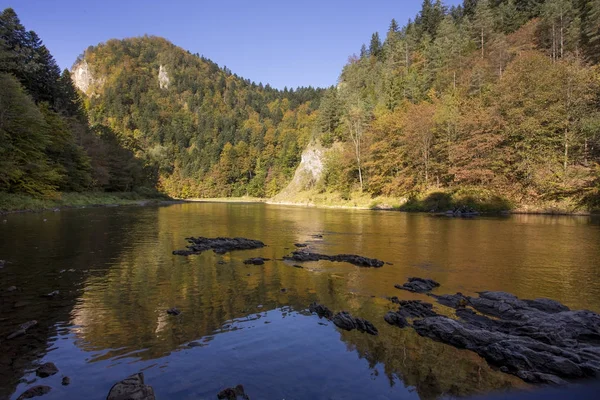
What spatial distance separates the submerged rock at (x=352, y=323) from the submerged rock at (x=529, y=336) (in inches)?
44.3

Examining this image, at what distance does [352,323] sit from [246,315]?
2901mm

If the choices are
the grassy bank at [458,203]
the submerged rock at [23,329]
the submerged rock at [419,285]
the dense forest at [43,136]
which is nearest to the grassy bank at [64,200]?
the dense forest at [43,136]

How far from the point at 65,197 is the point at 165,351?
53.7 m

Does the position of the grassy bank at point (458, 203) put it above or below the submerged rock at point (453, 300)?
above

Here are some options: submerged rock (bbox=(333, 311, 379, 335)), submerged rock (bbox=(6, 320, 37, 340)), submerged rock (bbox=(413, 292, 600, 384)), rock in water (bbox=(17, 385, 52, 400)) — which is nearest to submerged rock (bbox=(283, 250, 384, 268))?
submerged rock (bbox=(413, 292, 600, 384))

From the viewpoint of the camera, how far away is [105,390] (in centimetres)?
573

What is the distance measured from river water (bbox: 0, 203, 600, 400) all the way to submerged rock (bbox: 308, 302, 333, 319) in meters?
0.29

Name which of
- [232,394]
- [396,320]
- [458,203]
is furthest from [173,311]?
[458,203]

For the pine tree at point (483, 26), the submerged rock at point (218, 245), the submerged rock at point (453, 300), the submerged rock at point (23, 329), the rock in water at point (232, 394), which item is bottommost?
the rock in water at point (232, 394)

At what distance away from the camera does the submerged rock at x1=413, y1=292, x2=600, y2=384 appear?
6449 millimetres

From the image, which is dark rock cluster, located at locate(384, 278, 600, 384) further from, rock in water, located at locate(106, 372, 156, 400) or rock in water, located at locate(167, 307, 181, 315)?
rock in water, located at locate(106, 372, 156, 400)

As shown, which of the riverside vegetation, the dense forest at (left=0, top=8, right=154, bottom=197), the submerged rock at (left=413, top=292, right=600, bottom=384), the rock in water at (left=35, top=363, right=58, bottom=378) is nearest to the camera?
the rock in water at (left=35, top=363, right=58, bottom=378)

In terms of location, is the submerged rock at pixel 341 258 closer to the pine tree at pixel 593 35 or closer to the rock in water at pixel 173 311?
the rock in water at pixel 173 311

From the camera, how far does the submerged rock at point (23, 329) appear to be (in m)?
7.49
